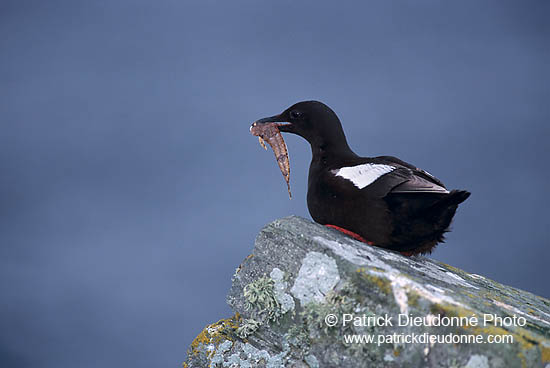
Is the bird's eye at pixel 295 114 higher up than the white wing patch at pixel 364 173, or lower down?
higher up

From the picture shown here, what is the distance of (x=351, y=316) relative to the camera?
3.44 metres

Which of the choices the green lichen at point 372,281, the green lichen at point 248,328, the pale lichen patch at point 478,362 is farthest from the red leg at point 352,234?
the pale lichen patch at point 478,362

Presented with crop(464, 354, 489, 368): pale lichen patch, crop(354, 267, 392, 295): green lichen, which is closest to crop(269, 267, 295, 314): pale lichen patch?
crop(354, 267, 392, 295): green lichen

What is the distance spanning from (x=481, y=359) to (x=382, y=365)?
608 mm

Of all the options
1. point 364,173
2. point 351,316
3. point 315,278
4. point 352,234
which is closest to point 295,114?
point 364,173

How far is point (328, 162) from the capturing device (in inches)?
201

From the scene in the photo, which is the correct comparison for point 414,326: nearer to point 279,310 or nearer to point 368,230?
point 279,310

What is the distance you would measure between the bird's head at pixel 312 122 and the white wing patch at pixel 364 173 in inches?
24.6

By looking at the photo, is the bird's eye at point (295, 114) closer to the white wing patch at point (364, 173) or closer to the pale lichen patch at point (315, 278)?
the white wing patch at point (364, 173)

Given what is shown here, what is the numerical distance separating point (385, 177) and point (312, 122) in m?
1.19

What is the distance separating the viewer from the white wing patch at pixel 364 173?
448 cm

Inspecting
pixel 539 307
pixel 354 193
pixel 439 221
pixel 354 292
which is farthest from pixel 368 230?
pixel 539 307

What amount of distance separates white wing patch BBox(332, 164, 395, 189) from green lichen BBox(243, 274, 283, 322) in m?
1.24

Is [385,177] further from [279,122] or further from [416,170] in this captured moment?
[279,122]
